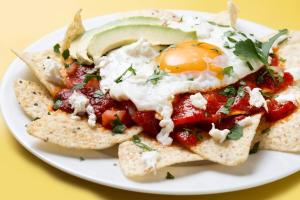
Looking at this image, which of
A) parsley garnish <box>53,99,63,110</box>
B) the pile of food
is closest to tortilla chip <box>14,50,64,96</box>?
the pile of food

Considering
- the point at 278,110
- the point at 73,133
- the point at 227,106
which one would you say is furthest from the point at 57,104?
the point at 278,110

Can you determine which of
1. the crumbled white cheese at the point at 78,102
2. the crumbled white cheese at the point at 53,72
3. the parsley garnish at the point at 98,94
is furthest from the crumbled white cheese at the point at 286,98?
the crumbled white cheese at the point at 53,72

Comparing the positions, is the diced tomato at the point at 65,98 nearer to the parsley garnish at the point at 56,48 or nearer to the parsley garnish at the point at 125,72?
the parsley garnish at the point at 125,72

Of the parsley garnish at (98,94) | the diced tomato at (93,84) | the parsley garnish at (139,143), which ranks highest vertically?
the diced tomato at (93,84)

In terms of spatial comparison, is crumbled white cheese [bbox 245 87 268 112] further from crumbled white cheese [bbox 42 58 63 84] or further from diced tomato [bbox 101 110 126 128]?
crumbled white cheese [bbox 42 58 63 84]

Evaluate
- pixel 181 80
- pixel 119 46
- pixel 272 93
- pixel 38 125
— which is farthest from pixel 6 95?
pixel 272 93

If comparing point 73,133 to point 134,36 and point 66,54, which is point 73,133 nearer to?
point 66,54
